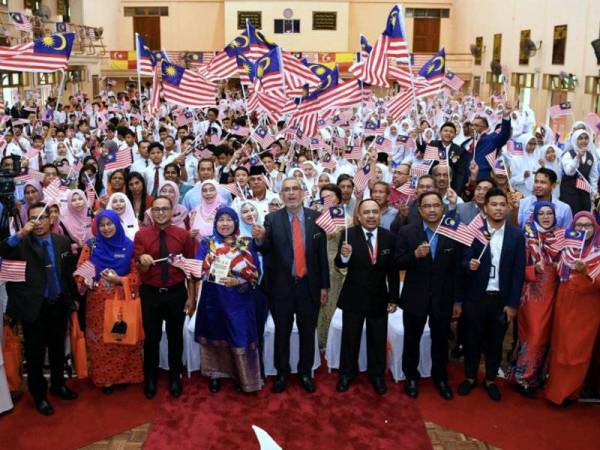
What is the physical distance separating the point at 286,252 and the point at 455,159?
404 centimetres

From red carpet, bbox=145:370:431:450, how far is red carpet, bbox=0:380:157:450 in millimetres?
238

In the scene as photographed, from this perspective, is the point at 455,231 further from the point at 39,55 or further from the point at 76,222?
the point at 39,55

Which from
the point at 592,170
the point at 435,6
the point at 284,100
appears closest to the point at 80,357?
the point at 284,100

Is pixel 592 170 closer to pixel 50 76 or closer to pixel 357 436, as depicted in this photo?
pixel 357 436

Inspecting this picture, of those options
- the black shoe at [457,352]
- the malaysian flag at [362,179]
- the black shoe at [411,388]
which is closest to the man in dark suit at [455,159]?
the malaysian flag at [362,179]

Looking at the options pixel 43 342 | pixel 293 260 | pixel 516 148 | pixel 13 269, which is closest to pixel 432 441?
pixel 293 260

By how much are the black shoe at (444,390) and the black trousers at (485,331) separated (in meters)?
0.20

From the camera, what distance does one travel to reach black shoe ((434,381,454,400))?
5.03m

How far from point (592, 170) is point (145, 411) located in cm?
637

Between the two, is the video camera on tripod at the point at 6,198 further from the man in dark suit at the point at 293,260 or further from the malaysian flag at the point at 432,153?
the malaysian flag at the point at 432,153

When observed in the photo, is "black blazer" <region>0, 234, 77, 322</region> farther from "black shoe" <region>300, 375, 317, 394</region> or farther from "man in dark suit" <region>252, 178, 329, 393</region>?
"black shoe" <region>300, 375, 317, 394</region>

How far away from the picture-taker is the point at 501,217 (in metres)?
4.81

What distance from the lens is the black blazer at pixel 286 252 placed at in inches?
191

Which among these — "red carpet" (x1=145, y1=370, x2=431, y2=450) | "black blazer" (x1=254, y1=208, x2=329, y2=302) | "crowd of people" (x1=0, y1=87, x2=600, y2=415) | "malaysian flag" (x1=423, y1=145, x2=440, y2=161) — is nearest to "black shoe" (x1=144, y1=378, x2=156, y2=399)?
"crowd of people" (x1=0, y1=87, x2=600, y2=415)
